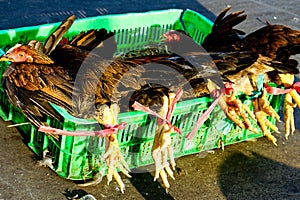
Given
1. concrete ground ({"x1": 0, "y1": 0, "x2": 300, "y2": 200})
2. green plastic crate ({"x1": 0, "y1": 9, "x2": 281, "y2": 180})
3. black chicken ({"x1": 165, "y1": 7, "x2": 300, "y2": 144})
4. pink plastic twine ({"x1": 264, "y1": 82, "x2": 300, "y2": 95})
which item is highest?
black chicken ({"x1": 165, "y1": 7, "x2": 300, "y2": 144})

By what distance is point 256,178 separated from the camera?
162 inches


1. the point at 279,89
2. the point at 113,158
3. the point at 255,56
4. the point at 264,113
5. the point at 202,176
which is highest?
the point at 255,56

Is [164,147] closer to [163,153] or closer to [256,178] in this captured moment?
[163,153]

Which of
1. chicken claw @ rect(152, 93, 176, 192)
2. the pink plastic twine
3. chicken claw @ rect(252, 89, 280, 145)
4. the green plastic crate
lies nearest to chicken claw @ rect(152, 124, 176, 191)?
chicken claw @ rect(152, 93, 176, 192)

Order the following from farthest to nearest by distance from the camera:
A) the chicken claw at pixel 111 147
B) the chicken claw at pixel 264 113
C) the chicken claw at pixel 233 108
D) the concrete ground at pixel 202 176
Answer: the chicken claw at pixel 264 113
the chicken claw at pixel 233 108
the concrete ground at pixel 202 176
the chicken claw at pixel 111 147

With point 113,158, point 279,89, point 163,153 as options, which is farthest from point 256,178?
point 113,158

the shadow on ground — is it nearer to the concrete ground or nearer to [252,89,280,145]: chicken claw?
the concrete ground

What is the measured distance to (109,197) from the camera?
148 inches

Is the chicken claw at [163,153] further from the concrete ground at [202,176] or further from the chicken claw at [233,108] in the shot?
the chicken claw at [233,108]

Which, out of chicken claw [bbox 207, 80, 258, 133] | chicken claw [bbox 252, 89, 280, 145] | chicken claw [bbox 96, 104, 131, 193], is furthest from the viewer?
chicken claw [bbox 252, 89, 280, 145]

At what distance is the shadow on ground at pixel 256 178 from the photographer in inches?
156

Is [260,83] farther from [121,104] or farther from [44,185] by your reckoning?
[44,185]

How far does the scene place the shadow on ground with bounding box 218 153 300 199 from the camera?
3969 millimetres

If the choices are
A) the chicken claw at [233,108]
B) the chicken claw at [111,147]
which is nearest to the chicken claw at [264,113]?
the chicken claw at [233,108]
